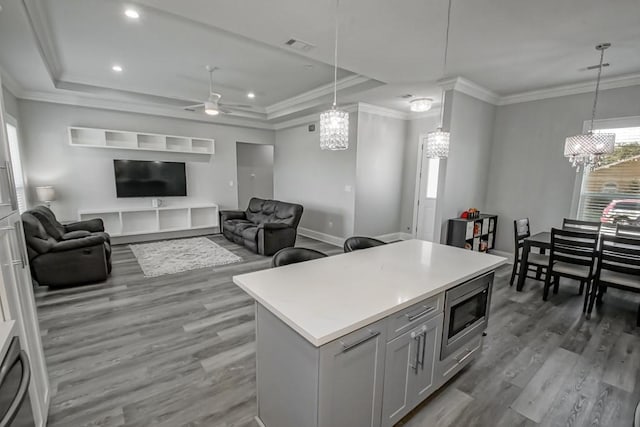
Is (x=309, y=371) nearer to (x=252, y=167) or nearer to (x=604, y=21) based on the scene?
(x=604, y=21)

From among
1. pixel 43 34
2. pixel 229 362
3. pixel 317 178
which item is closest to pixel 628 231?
pixel 229 362

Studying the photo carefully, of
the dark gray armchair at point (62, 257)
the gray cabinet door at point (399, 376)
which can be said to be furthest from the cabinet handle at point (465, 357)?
the dark gray armchair at point (62, 257)

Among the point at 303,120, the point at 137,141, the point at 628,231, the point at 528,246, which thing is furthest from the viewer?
the point at 303,120

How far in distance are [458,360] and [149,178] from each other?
6409mm

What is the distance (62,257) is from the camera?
363 centimetres

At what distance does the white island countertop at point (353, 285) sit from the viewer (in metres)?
1.29

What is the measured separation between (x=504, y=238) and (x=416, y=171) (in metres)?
2.14

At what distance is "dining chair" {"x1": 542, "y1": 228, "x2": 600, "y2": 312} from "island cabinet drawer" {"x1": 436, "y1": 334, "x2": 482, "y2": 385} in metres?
1.97

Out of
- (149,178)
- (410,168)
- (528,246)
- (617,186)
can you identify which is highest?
(410,168)

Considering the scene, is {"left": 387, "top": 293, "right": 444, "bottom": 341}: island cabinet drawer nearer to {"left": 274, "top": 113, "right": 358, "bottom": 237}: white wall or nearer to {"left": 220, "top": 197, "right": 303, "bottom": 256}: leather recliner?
{"left": 220, "top": 197, "right": 303, "bottom": 256}: leather recliner

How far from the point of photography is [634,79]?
3.81m

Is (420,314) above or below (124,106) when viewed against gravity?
below

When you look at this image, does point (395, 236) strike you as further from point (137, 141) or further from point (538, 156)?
point (137, 141)

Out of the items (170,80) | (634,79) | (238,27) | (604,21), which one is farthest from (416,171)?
(170,80)
